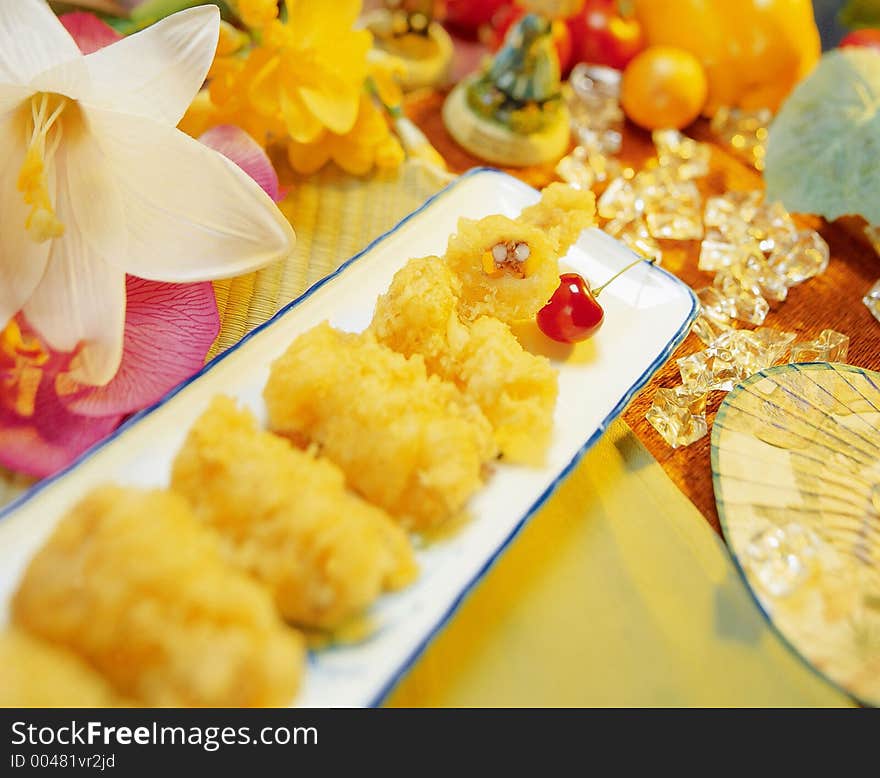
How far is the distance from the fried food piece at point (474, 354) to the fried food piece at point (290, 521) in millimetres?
257

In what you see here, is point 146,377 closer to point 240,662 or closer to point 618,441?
point 240,662

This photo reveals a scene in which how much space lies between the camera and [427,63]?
7.48 feet

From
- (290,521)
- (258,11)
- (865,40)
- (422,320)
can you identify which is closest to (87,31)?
(258,11)

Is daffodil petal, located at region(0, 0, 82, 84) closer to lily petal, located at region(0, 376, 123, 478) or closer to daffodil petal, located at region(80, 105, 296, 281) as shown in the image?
daffodil petal, located at region(80, 105, 296, 281)

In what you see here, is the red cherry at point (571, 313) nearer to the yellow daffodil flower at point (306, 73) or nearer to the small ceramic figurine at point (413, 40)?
the yellow daffodil flower at point (306, 73)

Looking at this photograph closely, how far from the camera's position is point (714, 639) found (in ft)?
3.84

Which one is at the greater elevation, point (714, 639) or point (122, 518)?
point (122, 518)

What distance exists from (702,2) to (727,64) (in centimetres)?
20

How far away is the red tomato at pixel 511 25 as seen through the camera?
234 centimetres

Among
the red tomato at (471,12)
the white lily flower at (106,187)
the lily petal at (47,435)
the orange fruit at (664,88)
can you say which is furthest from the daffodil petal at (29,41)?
the red tomato at (471,12)

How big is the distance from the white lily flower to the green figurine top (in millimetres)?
988

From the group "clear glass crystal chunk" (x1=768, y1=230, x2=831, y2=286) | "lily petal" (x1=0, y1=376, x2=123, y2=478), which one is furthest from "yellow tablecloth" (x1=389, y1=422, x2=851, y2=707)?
"clear glass crystal chunk" (x1=768, y1=230, x2=831, y2=286)

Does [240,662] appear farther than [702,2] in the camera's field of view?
No
